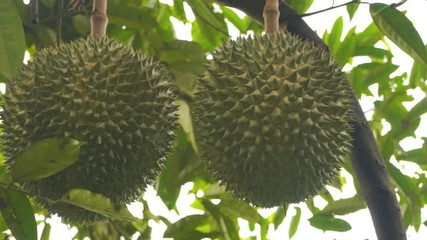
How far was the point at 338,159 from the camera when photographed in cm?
175

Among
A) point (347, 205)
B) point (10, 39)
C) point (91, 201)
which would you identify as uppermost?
point (10, 39)

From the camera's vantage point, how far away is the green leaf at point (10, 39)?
1.60m

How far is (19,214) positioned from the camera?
1.58 meters

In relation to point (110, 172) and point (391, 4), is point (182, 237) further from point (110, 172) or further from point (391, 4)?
point (391, 4)

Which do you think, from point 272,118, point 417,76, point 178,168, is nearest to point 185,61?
point 178,168

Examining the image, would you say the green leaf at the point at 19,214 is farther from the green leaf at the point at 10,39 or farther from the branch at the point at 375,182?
the branch at the point at 375,182

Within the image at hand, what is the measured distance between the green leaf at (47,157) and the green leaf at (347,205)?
1157 mm

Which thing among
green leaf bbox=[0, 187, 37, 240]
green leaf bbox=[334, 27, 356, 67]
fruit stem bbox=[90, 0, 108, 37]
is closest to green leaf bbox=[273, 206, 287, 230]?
green leaf bbox=[334, 27, 356, 67]

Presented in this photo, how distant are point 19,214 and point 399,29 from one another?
1.03m

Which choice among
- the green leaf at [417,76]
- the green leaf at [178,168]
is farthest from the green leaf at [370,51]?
the green leaf at [178,168]

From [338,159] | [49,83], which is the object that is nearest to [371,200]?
[338,159]

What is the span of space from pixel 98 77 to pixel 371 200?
0.84 meters

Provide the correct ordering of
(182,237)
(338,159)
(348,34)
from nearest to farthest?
(338,159) < (182,237) < (348,34)

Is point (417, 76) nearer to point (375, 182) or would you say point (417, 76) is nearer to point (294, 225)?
point (294, 225)
